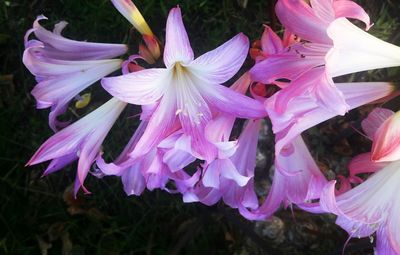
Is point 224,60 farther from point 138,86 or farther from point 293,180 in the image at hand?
point 293,180

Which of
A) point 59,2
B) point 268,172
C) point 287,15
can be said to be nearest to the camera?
point 287,15

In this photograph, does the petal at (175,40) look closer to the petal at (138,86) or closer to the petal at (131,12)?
the petal at (138,86)


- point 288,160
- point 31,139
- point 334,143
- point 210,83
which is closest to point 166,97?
point 210,83

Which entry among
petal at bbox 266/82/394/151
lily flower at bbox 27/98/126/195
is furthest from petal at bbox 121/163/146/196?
petal at bbox 266/82/394/151

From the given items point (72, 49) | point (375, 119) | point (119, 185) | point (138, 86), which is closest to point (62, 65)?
point (72, 49)

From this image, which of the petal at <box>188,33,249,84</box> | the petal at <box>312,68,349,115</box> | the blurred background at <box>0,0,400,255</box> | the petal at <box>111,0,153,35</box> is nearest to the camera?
the petal at <box>312,68,349,115</box>

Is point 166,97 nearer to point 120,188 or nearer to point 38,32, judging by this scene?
point 38,32

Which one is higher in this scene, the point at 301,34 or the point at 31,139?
the point at 301,34

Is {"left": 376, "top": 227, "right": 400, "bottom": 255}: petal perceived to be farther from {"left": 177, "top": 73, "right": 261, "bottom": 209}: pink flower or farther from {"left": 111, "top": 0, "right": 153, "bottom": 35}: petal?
{"left": 111, "top": 0, "right": 153, "bottom": 35}: petal
